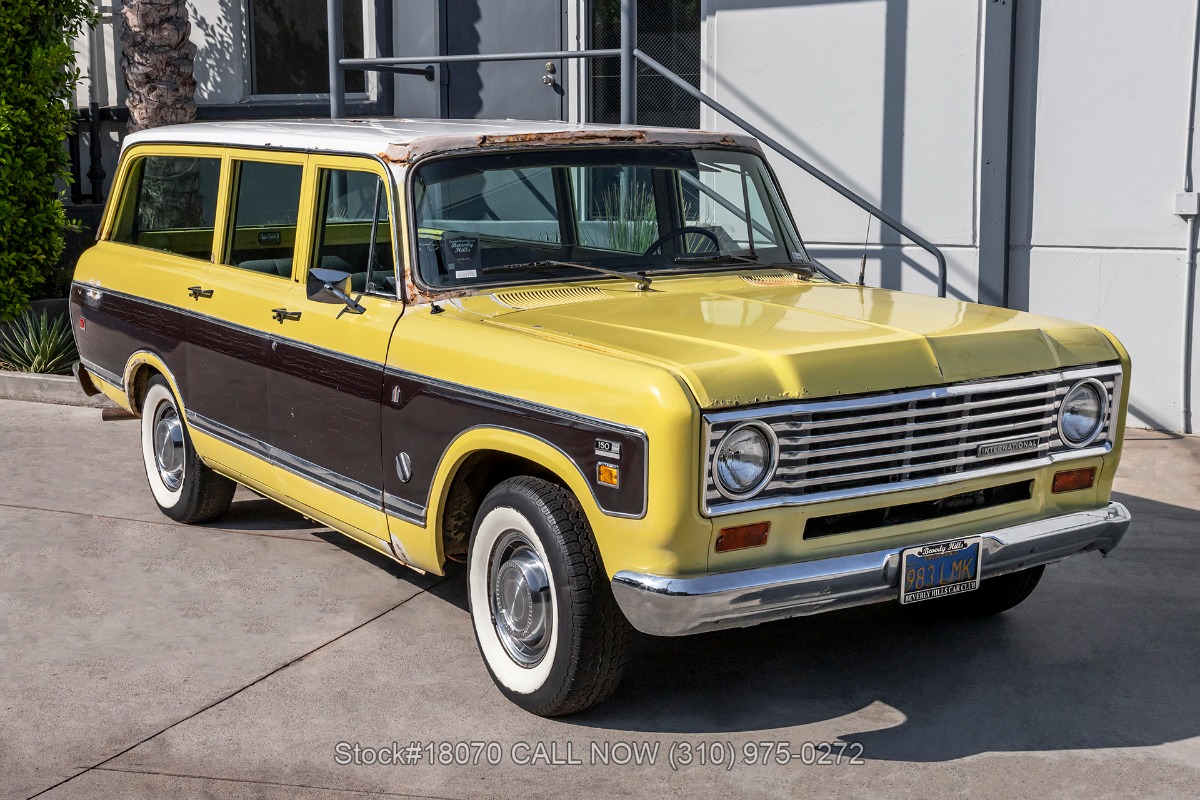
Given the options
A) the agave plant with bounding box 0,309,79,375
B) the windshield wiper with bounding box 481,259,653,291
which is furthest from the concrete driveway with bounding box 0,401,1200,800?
the agave plant with bounding box 0,309,79,375

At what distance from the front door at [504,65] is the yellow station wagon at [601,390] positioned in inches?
200

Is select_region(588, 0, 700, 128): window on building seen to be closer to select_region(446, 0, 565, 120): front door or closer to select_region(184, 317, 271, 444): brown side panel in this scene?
select_region(446, 0, 565, 120): front door

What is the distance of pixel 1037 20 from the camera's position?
8.53m

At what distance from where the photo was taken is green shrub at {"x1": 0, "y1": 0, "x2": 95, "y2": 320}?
10039 mm

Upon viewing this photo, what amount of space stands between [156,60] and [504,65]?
10.3ft

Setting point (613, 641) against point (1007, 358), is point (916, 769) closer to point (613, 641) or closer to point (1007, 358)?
point (613, 641)

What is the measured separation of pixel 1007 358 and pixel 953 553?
0.64 metres

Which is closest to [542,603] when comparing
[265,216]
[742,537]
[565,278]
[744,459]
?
[742,537]

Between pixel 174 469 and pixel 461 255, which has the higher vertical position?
pixel 461 255

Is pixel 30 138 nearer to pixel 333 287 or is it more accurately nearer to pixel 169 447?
pixel 169 447

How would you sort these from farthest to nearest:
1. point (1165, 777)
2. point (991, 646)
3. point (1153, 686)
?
point (991, 646), point (1153, 686), point (1165, 777)

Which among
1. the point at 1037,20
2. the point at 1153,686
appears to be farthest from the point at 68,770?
the point at 1037,20

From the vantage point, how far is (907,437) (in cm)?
404

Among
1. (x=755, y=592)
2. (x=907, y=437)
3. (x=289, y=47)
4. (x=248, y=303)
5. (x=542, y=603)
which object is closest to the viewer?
(x=755, y=592)
